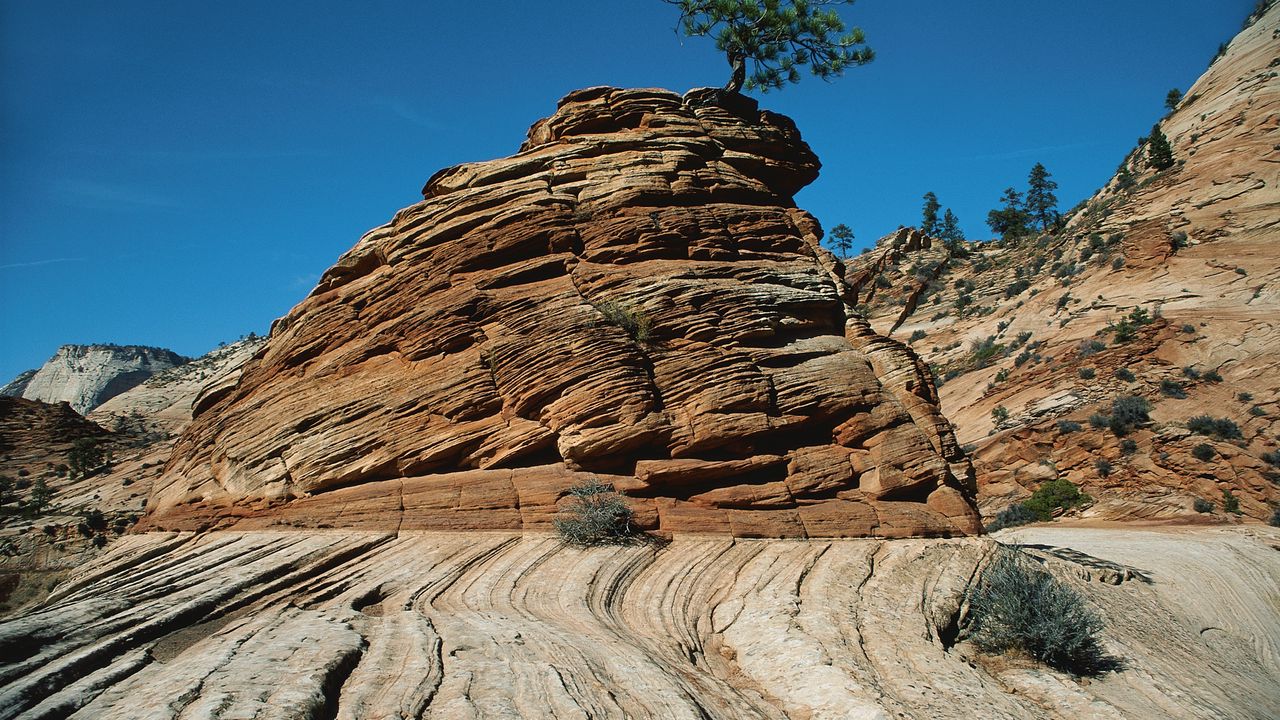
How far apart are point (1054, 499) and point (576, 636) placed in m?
26.2

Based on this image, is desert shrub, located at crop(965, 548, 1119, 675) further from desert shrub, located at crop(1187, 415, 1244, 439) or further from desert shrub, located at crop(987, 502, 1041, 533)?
desert shrub, located at crop(1187, 415, 1244, 439)

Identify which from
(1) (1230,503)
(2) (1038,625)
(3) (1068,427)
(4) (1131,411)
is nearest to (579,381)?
(2) (1038,625)

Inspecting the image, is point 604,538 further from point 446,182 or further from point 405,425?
point 446,182

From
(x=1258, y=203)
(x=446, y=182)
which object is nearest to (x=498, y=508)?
(x=446, y=182)

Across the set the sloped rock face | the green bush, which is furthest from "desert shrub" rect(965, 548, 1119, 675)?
the green bush

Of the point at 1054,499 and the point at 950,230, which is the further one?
the point at 950,230

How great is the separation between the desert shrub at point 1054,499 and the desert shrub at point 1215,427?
4.88 m

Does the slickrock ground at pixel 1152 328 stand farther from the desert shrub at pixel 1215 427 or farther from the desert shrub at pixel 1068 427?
the desert shrub at pixel 1215 427

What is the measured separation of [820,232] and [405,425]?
42.2ft

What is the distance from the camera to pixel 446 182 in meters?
18.1

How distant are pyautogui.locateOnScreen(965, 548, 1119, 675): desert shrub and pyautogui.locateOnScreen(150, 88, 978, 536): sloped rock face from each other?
10.7 feet

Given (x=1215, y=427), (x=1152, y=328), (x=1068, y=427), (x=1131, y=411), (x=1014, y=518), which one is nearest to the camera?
(x=1215, y=427)

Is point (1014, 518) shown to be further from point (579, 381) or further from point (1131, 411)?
point (579, 381)

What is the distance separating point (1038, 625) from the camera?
30.1ft
